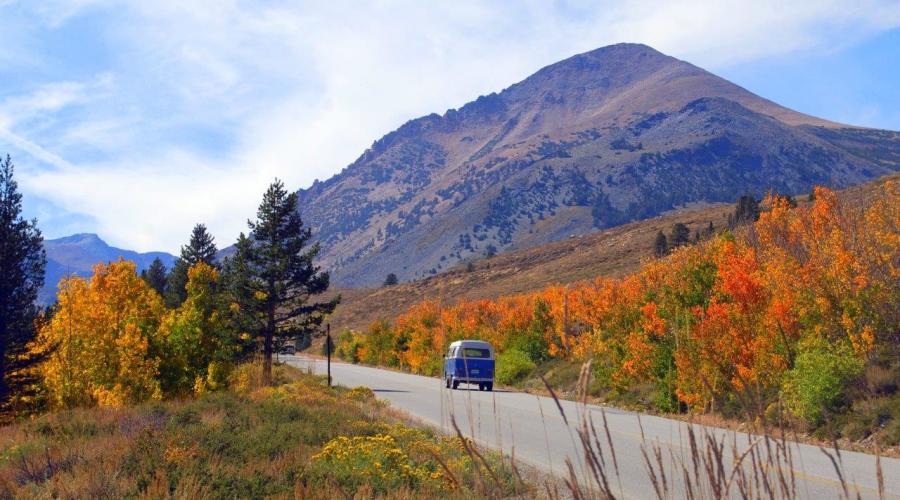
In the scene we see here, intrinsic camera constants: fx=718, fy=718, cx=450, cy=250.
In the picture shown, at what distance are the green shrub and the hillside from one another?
4157 cm

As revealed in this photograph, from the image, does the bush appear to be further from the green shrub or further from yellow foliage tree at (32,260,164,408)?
the green shrub

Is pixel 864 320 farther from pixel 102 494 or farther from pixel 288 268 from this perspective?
pixel 288 268

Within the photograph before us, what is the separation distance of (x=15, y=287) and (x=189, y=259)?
2657 cm

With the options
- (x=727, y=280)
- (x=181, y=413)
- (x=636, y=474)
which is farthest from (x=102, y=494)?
(x=727, y=280)

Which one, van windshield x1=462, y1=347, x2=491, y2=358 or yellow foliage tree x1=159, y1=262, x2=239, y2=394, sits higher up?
yellow foliage tree x1=159, y1=262, x2=239, y2=394

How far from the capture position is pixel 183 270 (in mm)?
53656

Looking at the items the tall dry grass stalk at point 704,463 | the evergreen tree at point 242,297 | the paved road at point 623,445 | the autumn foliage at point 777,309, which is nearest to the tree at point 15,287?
the evergreen tree at point 242,297

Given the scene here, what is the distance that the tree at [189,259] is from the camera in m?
51.8

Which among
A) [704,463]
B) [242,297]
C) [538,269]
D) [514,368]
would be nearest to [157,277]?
[242,297]

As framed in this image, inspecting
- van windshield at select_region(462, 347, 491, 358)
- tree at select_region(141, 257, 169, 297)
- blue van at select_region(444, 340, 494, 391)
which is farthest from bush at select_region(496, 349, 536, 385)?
tree at select_region(141, 257, 169, 297)

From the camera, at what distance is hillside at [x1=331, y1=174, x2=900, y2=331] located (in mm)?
66625

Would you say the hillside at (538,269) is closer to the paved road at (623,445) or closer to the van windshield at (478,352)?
the van windshield at (478,352)

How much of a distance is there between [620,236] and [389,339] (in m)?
37.1

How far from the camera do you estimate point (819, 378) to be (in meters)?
14.1
